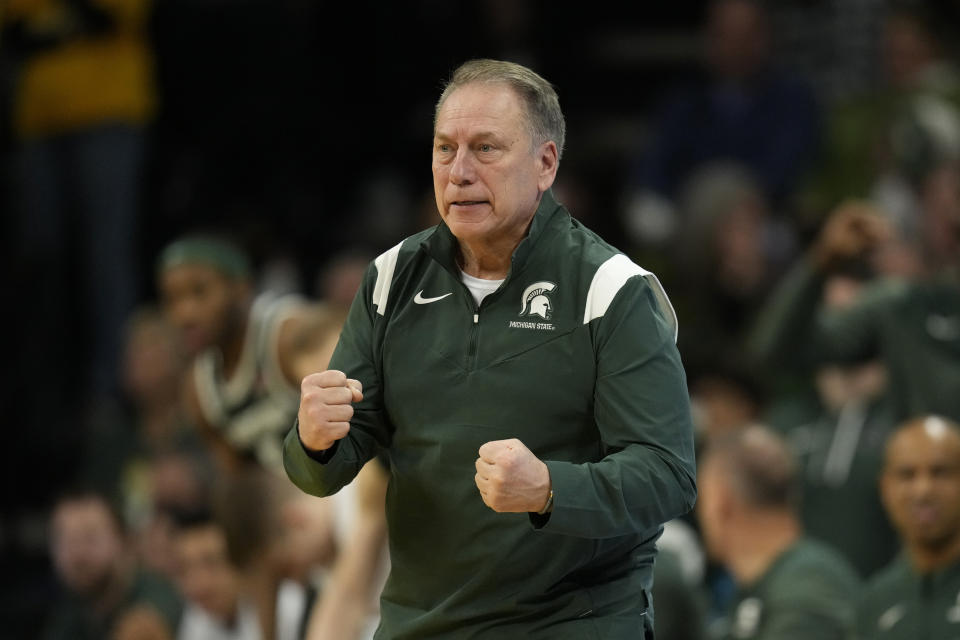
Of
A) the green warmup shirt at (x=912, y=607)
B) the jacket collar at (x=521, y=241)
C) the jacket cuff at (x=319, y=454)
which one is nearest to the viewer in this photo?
the jacket cuff at (x=319, y=454)

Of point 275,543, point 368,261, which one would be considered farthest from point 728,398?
point 368,261

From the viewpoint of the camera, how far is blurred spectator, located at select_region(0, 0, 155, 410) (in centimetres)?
947

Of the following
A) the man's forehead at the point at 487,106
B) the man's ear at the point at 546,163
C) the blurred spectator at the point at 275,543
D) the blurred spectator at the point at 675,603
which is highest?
the man's forehead at the point at 487,106

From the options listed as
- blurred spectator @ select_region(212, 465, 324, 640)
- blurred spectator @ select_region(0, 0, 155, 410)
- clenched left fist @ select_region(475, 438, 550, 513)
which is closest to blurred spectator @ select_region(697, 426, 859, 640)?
blurred spectator @ select_region(212, 465, 324, 640)

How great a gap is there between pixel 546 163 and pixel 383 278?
16.8 inches

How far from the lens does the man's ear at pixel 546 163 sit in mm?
3496

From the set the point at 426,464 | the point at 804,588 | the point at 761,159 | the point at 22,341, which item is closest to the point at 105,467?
the point at 22,341

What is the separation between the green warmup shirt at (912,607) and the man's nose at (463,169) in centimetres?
267

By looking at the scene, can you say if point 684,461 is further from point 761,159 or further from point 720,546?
point 761,159

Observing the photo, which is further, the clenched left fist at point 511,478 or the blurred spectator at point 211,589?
the blurred spectator at point 211,589

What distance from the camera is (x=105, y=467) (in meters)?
9.34

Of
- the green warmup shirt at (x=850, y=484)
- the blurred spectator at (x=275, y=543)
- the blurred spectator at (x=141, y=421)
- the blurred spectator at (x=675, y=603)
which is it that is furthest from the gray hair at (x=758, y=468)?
the blurred spectator at (x=141, y=421)

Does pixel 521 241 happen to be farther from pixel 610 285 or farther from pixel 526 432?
pixel 526 432

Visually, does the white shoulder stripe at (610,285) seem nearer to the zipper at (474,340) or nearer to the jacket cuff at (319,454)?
the zipper at (474,340)
